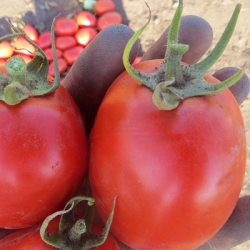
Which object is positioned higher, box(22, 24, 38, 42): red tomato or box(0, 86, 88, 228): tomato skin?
box(0, 86, 88, 228): tomato skin

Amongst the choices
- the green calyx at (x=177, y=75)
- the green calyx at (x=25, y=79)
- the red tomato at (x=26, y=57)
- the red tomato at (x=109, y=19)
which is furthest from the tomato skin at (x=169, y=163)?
the red tomato at (x=109, y=19)

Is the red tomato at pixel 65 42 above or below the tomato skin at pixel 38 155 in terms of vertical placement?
below

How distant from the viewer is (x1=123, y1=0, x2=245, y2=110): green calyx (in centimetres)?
63

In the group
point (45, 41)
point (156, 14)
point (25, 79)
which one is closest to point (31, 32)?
point (45, 41)

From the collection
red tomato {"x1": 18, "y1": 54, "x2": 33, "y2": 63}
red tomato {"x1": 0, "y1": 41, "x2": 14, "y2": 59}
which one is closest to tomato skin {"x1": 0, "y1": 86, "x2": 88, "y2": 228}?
red tomato {"x1": 18, "y1": 54, "x2": 33, "y2": 63}

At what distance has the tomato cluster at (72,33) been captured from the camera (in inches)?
82.9

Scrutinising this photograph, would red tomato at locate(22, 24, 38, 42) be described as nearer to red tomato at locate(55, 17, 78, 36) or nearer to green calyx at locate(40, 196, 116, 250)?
red tomato at locate(55, 17, 78, 36)

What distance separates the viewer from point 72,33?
7.15 ft

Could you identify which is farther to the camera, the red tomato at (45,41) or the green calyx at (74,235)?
the red tomato at (45,41)

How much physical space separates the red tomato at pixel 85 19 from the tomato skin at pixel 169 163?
1.54 metres

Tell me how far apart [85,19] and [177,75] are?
1.63m

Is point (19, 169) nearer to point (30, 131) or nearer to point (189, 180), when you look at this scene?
point (30, 131)

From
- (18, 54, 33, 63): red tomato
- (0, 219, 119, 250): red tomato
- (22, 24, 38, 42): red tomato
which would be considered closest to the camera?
(0, 219, 119, 250): red tomato

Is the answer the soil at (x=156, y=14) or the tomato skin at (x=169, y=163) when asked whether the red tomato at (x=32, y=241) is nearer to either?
the tomato skin at (x=169, y=163)
